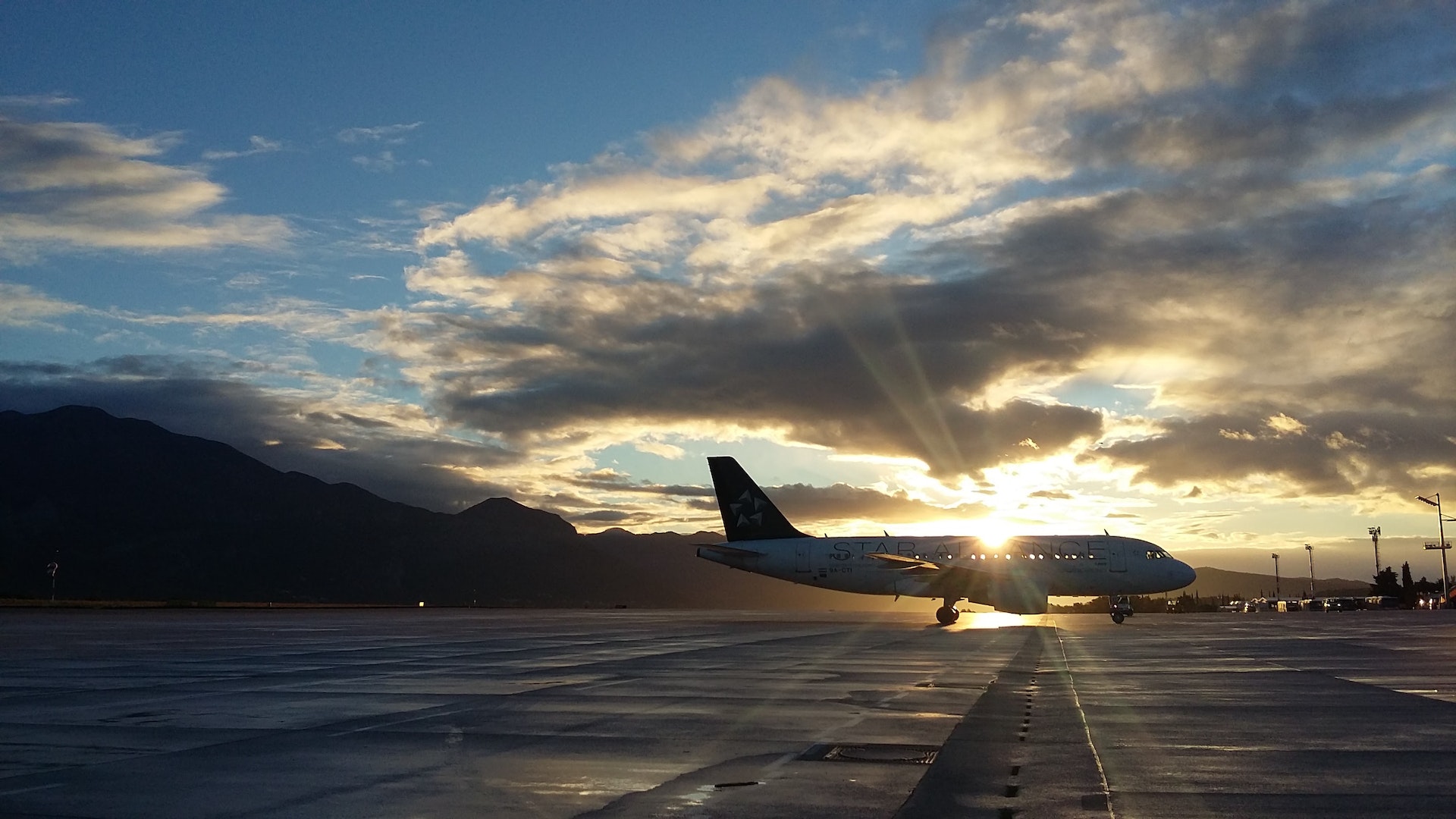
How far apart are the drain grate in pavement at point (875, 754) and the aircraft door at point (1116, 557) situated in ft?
170

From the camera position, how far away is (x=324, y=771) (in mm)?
8477

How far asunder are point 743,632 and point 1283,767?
107ft

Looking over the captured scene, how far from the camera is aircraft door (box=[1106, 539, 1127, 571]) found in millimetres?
58312

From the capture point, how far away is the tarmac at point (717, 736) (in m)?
7.39

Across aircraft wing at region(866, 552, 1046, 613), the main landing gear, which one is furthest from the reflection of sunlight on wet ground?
aircraft wing at region(866, 552, 1046, 613)

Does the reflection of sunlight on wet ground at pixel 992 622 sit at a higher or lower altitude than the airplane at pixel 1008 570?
lower

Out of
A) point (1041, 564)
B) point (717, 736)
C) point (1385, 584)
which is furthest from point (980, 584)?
point (1385, 584)

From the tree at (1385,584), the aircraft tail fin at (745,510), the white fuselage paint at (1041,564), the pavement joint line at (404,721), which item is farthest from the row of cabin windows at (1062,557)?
the tree at (1385,584)

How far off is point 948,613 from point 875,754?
49.1m

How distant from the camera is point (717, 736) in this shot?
35.4 feet

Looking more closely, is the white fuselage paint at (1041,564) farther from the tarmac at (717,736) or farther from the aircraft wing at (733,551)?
the tarmac at (717,736)

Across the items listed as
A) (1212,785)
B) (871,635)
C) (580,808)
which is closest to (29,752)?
(580,808)

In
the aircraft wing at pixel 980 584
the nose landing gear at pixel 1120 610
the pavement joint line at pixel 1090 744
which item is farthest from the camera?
the nose landing gear at pixel 1120 610

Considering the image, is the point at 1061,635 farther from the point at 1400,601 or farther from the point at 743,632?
the point at 1400,601
